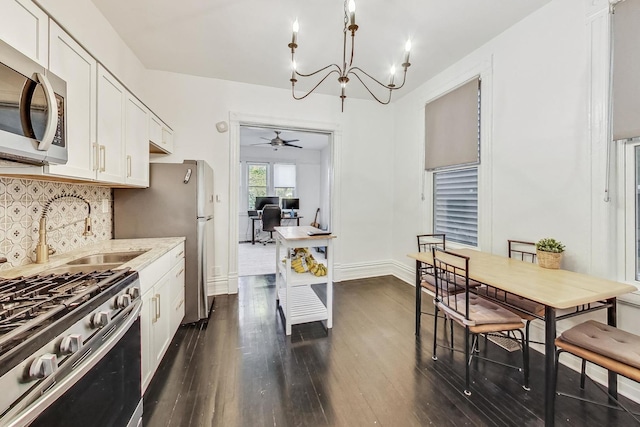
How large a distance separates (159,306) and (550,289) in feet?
8.45

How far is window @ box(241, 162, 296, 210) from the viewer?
25.5ft

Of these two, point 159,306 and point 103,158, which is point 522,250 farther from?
point 103,158

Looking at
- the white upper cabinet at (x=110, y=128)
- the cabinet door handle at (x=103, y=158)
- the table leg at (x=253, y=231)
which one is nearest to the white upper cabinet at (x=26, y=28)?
the white upper cabinet at (x=110, y=128)

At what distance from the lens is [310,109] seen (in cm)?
400

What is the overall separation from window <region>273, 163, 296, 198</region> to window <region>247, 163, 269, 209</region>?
0.88 feet

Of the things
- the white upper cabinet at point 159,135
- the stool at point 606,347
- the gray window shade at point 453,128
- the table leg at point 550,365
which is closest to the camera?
the stool at point 606,347

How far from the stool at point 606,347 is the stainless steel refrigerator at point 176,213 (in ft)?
9.50

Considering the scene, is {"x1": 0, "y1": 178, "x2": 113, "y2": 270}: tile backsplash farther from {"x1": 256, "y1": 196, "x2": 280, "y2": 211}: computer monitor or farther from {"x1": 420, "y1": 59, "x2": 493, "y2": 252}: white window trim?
{"x1": 256, "y1": 196, "x2": 280, "y2": 211}: computer monitor

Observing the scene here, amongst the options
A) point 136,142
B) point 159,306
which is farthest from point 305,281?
point 136,142

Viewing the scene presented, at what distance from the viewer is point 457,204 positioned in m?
3.31

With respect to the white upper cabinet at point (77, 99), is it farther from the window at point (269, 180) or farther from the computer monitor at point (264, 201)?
the window at point (269, 180)

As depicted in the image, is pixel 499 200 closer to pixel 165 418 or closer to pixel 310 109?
pixel 310 109

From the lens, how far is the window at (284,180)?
7.92 m

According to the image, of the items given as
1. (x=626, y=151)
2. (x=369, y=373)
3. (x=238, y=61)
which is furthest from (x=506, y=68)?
(x=369, y=373)
